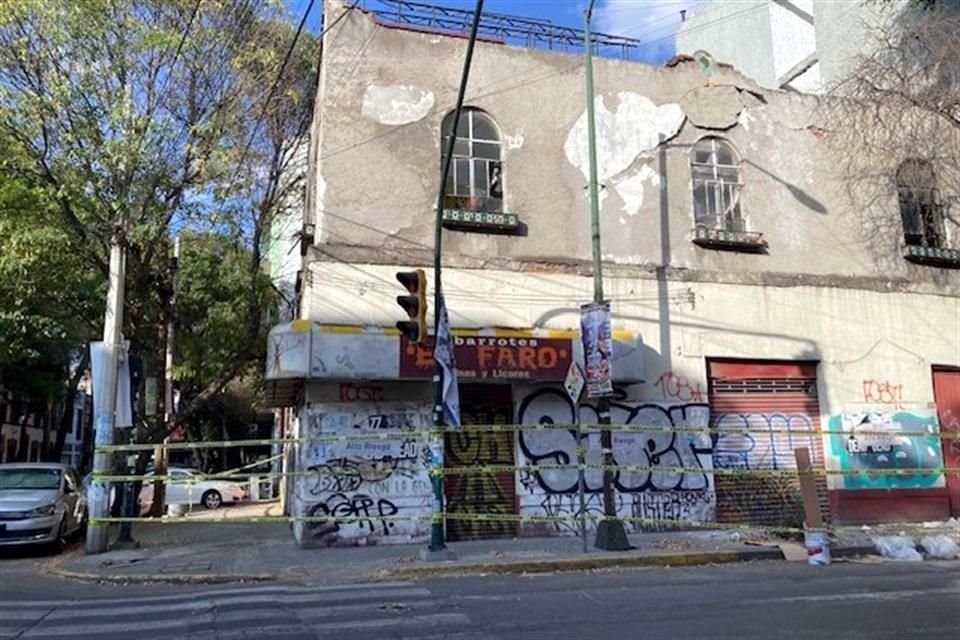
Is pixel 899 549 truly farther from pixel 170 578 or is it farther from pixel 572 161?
pixel 170 578

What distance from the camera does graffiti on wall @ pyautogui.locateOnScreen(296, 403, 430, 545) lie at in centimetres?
1342

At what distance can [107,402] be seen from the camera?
13742 millimetres

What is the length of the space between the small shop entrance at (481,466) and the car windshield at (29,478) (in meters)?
7.19

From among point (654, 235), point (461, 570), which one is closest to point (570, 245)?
point (654, 235)

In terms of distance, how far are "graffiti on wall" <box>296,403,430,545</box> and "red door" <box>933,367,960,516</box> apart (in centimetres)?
1089

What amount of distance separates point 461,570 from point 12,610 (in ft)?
17.0

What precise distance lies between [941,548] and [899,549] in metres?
0.54

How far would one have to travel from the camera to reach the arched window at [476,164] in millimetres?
15336

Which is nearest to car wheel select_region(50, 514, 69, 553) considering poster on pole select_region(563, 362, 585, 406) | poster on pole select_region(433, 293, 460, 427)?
poster on pole select_region(433, 293, 460, 427)

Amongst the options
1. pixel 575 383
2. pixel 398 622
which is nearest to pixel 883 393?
pixel 575 383

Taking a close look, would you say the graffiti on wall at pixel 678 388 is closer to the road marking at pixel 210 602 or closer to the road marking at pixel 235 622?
the road marking at pixel 210 602

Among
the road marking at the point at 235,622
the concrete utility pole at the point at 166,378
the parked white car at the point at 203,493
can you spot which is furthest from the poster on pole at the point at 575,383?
the parked white car at the point at 203,493

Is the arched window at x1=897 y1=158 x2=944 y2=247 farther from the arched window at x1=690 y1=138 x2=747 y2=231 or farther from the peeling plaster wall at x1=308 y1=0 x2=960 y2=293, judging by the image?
the arched window at x1=690 y1=138 x2=747 y2=231

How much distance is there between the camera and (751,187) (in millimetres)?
17031
